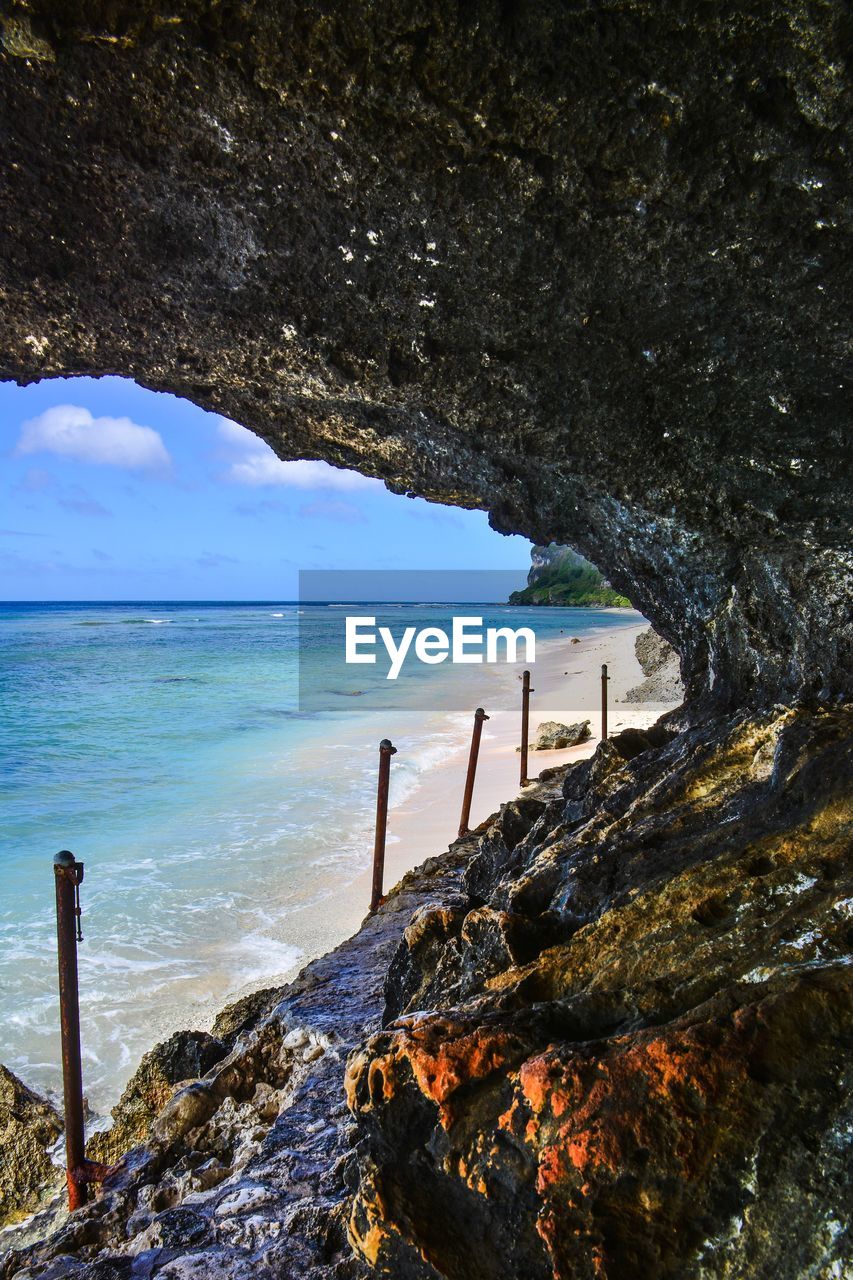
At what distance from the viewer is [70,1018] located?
11.2ft

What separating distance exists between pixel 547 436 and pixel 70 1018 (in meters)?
3.50

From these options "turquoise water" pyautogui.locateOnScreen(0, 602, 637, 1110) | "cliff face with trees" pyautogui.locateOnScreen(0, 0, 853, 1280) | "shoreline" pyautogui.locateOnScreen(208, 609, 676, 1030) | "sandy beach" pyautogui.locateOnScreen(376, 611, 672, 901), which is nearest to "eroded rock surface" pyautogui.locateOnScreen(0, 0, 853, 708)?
"cliff face with trees" pyautogui.locateOnScreen(0, 0, 853, 1280)

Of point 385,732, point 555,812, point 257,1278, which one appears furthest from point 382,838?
point 385,732

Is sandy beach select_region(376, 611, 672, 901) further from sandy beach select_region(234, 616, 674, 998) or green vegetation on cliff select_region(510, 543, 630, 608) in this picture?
green vegetation on cliff select_region(510, 543, 630, 608)

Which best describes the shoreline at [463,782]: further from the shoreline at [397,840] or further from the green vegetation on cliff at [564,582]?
the green vegetation on cliff at [564,582]

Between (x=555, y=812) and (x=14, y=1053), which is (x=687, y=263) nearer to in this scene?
(x=555, y=812)

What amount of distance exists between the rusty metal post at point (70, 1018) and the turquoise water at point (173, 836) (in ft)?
4.89

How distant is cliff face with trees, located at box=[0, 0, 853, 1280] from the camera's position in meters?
1.59

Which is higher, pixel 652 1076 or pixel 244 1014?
pixel 652 1076

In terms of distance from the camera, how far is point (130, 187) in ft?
9.20

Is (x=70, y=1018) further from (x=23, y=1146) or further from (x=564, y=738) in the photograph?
(x=564, y=738)

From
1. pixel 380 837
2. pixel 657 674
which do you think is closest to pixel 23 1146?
pixel 380 837

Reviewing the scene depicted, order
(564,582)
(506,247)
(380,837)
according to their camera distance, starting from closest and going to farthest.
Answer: (506,247) < (380,837) < (564,582)

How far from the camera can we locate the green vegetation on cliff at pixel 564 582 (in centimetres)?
8644
